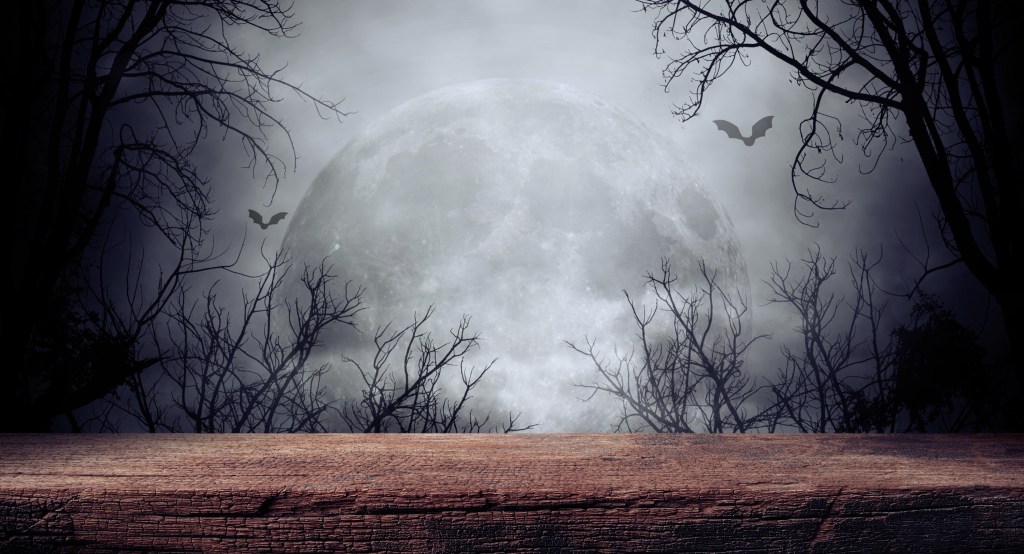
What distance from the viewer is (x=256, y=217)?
1.97 m

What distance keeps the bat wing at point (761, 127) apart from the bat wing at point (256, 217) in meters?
1.44

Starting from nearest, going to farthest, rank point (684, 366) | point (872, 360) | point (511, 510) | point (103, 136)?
1. point (511, 510)
2. point (103, 136)
3. point (872, 360)
4. point (684, 366)

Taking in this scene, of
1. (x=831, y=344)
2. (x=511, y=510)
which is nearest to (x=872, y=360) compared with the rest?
(x=831, y=344)

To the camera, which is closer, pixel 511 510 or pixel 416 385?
pixel 511 510

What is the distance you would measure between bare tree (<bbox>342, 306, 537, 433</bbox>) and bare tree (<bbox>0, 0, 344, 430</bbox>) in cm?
63

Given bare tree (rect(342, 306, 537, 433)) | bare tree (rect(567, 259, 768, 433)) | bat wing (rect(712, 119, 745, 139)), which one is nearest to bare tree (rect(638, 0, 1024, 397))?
bat wing (rect(712, 119, 745, 139))

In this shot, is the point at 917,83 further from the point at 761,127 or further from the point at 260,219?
the point at 260,219

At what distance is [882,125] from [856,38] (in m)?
0.26

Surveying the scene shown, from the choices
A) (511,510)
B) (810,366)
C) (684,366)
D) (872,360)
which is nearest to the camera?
(511,510)

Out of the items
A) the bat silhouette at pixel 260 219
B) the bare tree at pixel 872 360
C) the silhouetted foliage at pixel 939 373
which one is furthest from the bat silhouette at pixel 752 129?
the bat silhouette at pixel 260 219

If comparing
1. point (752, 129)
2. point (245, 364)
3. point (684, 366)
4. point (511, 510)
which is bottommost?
point (511, 510)

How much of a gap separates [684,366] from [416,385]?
0.88m

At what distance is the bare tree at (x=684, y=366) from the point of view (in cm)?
214

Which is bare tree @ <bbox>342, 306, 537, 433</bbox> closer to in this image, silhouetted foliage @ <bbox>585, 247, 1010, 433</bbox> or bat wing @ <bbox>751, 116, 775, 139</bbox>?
silhouetted foliage @ <bbox>585, 247, 1010, 433</bbox>
